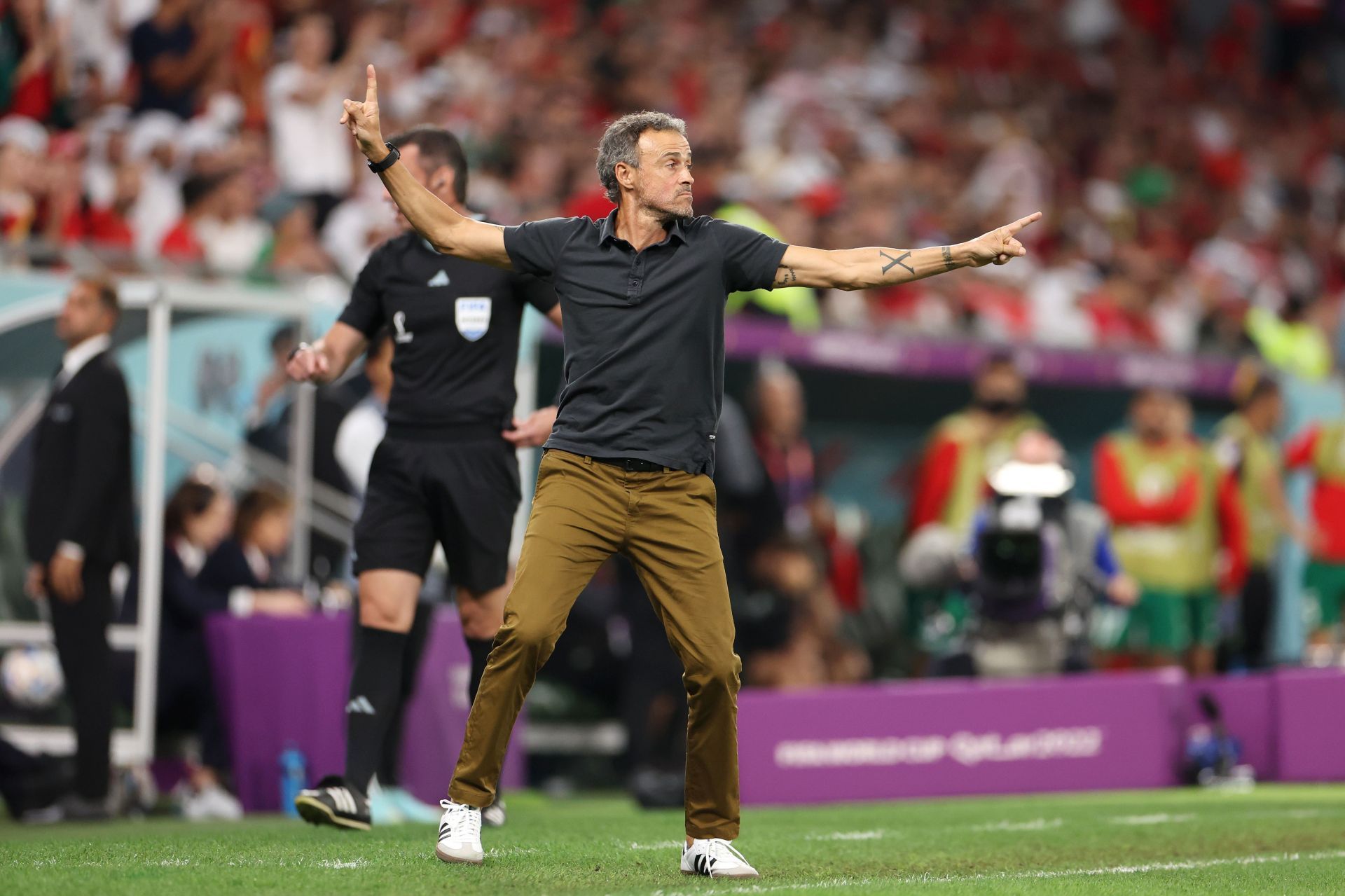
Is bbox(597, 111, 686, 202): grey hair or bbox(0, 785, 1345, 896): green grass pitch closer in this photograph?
bbox(0, 785, 1345, 896): green grass pitch

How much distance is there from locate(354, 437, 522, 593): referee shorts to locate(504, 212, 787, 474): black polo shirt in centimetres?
121

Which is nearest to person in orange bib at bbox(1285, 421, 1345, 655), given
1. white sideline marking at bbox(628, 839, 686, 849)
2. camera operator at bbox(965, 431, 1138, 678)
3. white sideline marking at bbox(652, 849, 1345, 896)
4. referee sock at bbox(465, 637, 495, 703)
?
camera operator at bbox(965, 431, 1138, 678)

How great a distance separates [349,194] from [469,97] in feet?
6.18

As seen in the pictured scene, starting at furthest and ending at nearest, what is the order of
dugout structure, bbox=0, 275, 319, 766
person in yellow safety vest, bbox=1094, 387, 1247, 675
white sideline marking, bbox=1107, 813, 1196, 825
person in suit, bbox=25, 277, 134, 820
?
1. person in yellow safety vest, bbox=1094, 387, 1247, 675
2. dugout structure, bbox=0, 275, 319, 766
3. person in suit, bbox=25, 277, 134, 820
4. white sideline marking, bbox=1107, 813, 1196, 825

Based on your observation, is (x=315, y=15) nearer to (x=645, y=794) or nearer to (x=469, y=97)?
(x=469, y=97)

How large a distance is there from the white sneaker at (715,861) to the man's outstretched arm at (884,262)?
63.8 inches

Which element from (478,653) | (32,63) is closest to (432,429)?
(478,653)

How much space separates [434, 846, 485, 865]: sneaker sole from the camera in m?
5.54

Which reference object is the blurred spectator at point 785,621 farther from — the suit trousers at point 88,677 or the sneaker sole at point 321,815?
the sneaker sole at point 321,815

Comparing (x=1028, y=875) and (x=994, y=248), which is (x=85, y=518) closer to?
(x=1028, y=875)

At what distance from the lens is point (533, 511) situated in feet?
18.3

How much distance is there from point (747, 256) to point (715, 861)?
68.2 inches

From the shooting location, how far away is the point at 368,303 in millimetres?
7012

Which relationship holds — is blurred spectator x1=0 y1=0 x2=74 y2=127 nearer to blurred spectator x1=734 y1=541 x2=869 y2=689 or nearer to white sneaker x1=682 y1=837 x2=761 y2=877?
blurred spectator x1=734 y1=541 x2=869 y2=689
